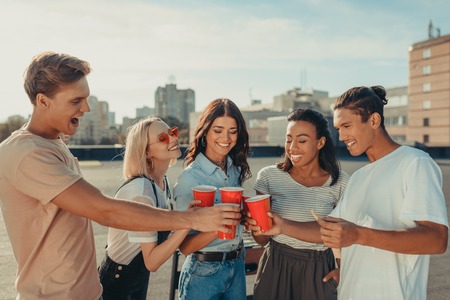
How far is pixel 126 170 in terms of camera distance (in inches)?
104

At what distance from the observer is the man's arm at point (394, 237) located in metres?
1.75

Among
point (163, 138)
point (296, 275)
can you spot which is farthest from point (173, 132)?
point (296, 275)

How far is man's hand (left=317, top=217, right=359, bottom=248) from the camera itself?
1.73m

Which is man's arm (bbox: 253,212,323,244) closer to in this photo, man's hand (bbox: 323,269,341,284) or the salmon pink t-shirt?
man's hand (bbox: 323,269,341,284)

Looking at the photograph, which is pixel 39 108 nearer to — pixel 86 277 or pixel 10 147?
pixel 10 147

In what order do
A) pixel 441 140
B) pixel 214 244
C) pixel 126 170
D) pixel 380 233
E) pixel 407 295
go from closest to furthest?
pixel 380 233, pixel 407 295, pixel 214 244, pixel 126 170, pixel 441 140

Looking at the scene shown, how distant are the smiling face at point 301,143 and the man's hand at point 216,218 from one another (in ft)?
3.12

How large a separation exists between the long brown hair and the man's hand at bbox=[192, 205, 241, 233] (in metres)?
0.85

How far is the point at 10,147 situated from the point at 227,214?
1073 millimetres

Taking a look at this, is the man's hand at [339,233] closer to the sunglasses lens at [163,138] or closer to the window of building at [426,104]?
the sunglasses lens at [163,138]

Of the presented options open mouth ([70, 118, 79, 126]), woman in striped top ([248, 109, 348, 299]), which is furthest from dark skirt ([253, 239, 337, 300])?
open mouth ([70, 118, 79, 126])

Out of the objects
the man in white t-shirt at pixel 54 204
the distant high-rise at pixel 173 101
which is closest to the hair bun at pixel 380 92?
the man in white t-shirt at pixel 54 204

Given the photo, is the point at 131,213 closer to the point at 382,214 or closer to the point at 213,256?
the point at 213,256

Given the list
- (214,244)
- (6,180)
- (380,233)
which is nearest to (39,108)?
(6,180)
